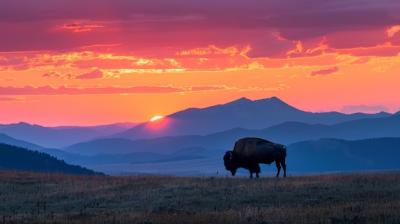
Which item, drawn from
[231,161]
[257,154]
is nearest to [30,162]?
[231,161]

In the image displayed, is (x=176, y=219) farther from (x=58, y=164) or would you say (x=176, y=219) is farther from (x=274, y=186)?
(x=58, y=164)

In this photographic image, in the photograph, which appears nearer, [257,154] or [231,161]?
[257,154]

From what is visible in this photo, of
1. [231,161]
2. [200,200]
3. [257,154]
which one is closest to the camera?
[200,200]

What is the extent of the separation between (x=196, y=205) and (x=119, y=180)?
44.1 ft

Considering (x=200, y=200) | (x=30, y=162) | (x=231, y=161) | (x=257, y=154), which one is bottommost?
(x=200, y=200)

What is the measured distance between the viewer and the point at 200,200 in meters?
41.9

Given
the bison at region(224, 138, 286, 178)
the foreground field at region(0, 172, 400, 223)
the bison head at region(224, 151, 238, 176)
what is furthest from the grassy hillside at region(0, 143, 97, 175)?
the foreground field at region(0, 172, 400, 223)

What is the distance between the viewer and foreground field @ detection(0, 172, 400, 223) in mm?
34281

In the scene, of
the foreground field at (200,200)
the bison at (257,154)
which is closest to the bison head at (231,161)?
the bison at (257,154)

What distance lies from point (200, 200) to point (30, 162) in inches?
5828

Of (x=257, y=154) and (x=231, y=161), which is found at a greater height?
(x=257, y=154)

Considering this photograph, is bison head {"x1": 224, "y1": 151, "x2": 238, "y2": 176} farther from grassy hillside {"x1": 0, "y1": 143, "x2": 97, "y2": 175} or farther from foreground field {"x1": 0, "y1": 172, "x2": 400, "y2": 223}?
grassy hillside {"x1": 0, "y1": 143, "x2": 97, "y2": 175}

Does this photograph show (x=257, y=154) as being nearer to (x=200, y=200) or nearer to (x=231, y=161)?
(x=231, y=161)

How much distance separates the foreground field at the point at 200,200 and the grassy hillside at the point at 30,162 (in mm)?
127556
